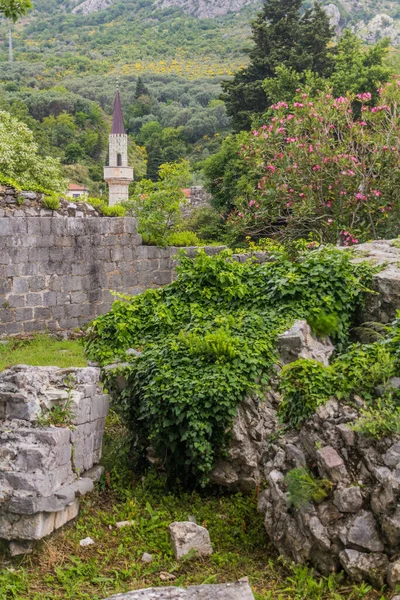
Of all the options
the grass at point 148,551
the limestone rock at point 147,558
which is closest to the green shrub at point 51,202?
the grass at point 148,551

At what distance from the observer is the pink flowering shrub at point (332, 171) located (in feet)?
41.1

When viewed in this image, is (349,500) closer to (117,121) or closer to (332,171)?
(332,171)

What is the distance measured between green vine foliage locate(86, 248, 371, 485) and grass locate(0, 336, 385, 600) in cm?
33

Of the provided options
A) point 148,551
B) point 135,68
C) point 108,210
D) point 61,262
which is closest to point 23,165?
point 108,210

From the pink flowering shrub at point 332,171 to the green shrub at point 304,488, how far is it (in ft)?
25.4

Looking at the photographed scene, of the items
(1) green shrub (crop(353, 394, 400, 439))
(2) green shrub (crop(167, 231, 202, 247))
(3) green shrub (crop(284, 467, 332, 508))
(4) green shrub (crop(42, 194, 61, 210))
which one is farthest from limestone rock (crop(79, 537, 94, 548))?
(2) green shrub (crop(167, 231, 202, 247))

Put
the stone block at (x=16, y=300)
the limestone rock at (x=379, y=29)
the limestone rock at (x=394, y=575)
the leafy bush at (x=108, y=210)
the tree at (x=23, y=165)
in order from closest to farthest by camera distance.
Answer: the limestone rock at (x=394, y=575)
the stone block at (x=16, y=300)
the leafy bush at (x=108, y=210)
the tree at (x=23, y=165)
the limestone rock at (x=379, y=29)

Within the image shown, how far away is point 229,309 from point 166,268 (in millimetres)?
6556

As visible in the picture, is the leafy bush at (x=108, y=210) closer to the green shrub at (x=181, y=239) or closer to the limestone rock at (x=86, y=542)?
the green shrub at (x=181, y=239)

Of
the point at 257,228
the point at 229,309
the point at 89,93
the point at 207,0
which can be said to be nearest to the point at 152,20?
the point at 207,0

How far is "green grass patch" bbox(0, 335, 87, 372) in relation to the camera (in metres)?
9.69

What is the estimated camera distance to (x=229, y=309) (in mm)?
7086

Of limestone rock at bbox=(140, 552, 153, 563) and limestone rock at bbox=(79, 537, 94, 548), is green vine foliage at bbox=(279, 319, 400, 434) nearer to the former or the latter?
limestone rock at bbox=(140, 552, 153, 563)

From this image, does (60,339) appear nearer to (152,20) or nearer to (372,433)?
(372,433)
